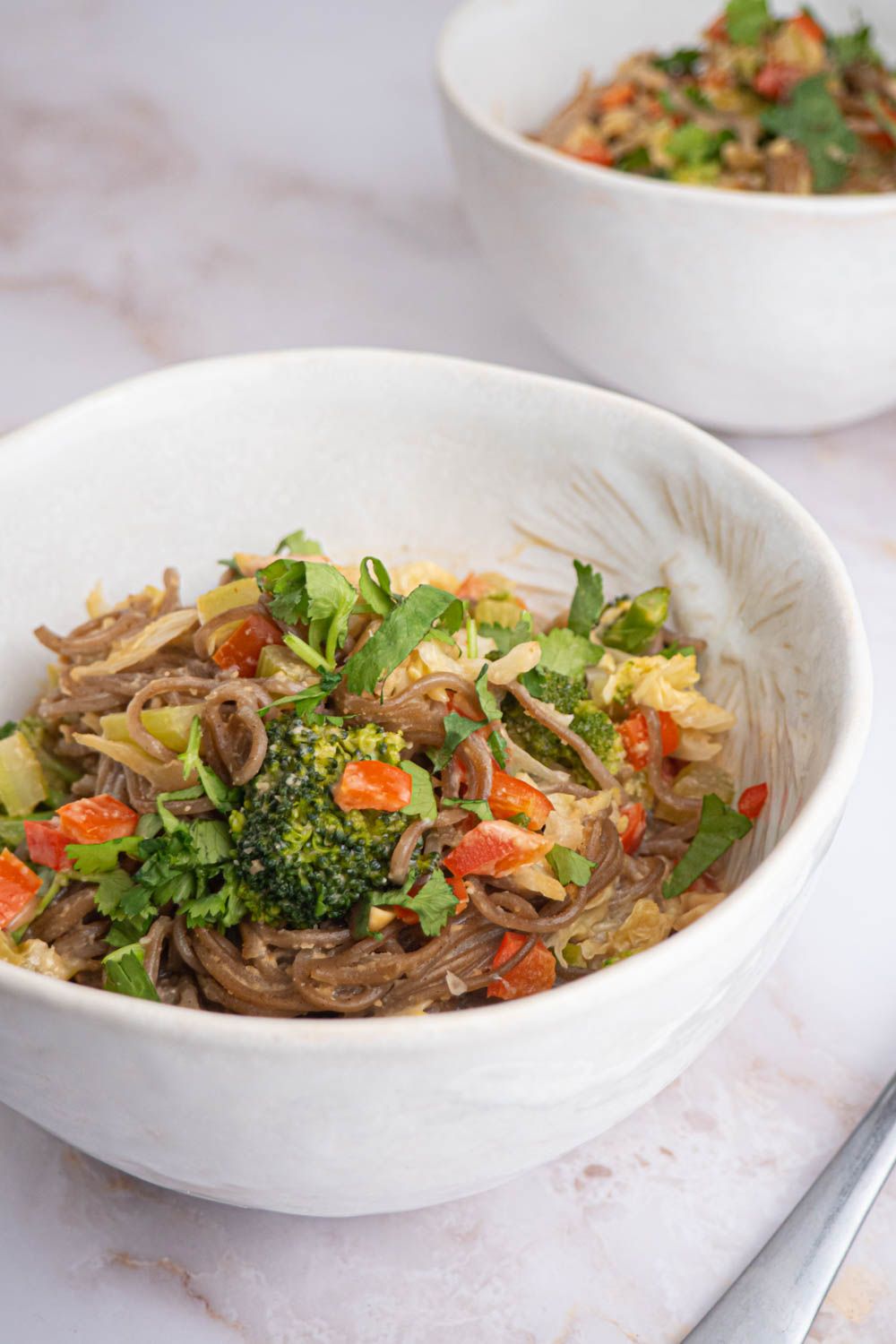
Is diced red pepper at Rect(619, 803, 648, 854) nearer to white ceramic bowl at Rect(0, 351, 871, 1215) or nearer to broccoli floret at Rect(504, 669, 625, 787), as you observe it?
broccoli floret at Rect(504, 669, 625, 787)

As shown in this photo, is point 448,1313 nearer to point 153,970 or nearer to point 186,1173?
point 186,1173

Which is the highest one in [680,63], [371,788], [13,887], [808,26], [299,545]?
[808,26]

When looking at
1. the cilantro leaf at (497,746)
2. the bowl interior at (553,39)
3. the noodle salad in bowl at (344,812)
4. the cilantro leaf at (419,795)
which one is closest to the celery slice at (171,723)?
the noodle salad in bowl at (344,812)

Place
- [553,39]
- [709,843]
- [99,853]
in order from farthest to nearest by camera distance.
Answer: [553,39]
[709,843]
[99,853]

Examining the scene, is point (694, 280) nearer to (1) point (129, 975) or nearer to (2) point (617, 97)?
(2) point (617, 97)

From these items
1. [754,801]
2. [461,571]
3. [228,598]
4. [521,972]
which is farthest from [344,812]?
[461,571]

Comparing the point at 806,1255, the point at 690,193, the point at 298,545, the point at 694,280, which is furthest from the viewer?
the point at 694,280

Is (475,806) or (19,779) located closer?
(475,806)
